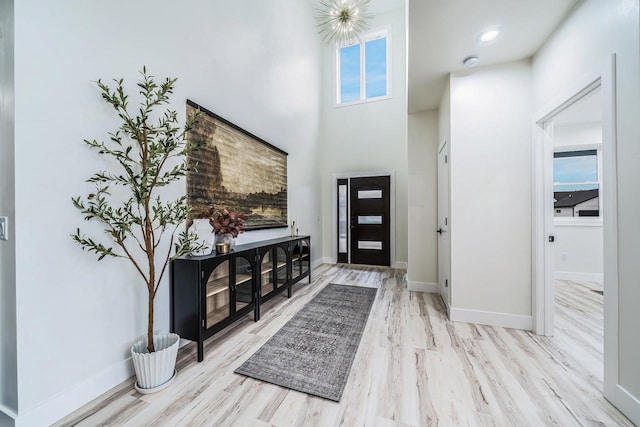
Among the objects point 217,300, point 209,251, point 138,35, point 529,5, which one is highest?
point 529,5

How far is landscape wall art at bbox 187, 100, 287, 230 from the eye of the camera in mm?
2301

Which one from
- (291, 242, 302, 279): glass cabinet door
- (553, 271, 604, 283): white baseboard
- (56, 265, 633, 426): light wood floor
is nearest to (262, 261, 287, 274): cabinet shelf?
(291, 242, 302, 279): glass cabinet door

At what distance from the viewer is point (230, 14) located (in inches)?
109

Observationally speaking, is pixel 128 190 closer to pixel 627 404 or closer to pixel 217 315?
pixel 217 315

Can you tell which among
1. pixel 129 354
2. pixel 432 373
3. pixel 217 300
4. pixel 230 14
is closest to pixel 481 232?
pixel 432 373

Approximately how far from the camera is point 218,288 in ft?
6.84

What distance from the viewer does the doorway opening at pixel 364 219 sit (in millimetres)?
5453

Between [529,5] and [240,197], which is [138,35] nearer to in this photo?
[240,197]

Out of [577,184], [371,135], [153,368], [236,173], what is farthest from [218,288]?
[577,184]

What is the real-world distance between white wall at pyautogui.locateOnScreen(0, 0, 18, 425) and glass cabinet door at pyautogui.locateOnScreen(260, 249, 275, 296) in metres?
1.72

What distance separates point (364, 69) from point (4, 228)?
6.31 m

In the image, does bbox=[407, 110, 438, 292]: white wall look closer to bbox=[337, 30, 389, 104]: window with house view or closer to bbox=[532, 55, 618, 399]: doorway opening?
bbox=[532, 55, 618, 399]: doorway opening

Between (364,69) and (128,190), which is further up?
(364,69)

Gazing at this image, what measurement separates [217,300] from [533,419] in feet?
7.31
